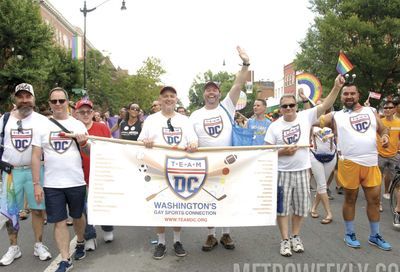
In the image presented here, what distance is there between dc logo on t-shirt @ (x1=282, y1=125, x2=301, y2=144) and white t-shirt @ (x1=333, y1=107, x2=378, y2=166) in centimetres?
72

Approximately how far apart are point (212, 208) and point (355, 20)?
682 inches

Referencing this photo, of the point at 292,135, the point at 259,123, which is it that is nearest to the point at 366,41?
the point at 259,123

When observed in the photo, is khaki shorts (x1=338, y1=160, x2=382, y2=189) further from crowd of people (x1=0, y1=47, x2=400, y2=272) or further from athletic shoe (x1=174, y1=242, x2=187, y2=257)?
athletic shoe (x1=174, y1=242, x2=187, y2=257)

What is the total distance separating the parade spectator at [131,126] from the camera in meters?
7.61

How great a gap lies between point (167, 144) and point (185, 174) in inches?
17.6

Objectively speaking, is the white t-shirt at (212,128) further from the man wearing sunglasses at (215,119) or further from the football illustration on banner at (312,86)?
the football illustration on banner at (312,86)

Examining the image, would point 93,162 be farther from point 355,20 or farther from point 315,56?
point 315,56

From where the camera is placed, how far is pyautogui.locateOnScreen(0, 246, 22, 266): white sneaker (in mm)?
4637

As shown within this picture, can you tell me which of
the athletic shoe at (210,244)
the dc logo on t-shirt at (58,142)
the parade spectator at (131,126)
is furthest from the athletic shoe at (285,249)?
the parade spectator at (131,126)

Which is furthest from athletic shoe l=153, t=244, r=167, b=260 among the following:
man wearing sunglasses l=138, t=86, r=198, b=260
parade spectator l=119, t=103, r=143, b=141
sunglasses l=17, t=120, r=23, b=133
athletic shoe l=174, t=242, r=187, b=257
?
parade spectator l=119, t=103, r=143, b=141

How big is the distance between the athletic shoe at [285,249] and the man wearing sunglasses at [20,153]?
288 cm

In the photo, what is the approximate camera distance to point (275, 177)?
4.71 metres

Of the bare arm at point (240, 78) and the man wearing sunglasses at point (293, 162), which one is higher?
the bare arm at point (240, 78)

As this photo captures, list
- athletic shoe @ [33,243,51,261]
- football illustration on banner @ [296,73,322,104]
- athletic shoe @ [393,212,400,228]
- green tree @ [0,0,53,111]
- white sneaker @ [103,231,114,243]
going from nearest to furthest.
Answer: athletic shoe @ [33,243,51,261] → white sneaker @ [103,231,114,243] → athletic shoe @ [393,212,400,228] → football illustration on banner @ [296,73,322,104] → green tree @ [0,0,53,111]
